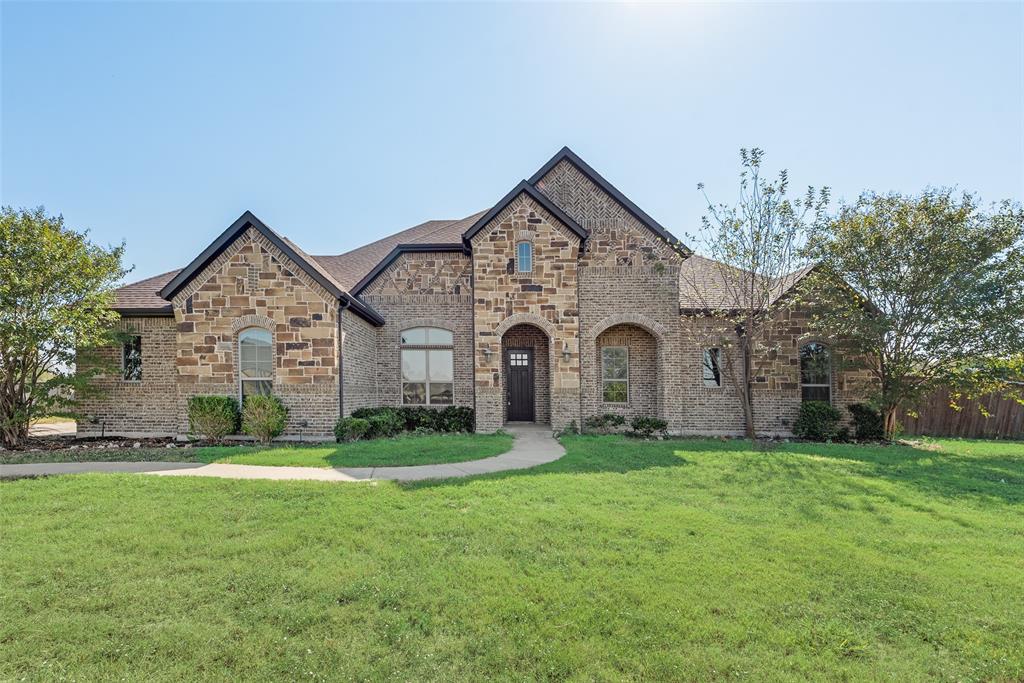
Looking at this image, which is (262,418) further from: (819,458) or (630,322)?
(819,458)

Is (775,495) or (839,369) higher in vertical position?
(839,369)

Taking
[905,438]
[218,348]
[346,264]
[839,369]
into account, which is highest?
[346,264]

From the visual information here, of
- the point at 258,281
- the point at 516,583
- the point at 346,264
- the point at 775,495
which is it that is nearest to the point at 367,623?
the point at 516,583

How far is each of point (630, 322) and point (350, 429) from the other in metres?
8.91

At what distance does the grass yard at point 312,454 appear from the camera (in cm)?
943

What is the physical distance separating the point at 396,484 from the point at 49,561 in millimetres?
3920

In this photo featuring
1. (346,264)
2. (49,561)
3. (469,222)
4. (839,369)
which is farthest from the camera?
(346,264)

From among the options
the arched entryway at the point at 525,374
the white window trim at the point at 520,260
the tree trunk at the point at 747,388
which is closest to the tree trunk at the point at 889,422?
the tree trunk at the point at 747,388

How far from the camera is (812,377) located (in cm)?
1516

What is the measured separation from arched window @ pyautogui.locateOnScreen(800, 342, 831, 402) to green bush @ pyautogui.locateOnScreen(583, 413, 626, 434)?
5966mm

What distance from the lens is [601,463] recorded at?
9469 mm

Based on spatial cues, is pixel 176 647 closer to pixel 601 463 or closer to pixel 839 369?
pixel 601 463

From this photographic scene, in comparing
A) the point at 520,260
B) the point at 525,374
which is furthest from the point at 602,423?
the point at 520,260

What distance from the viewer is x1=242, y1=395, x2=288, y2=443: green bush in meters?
12.0
